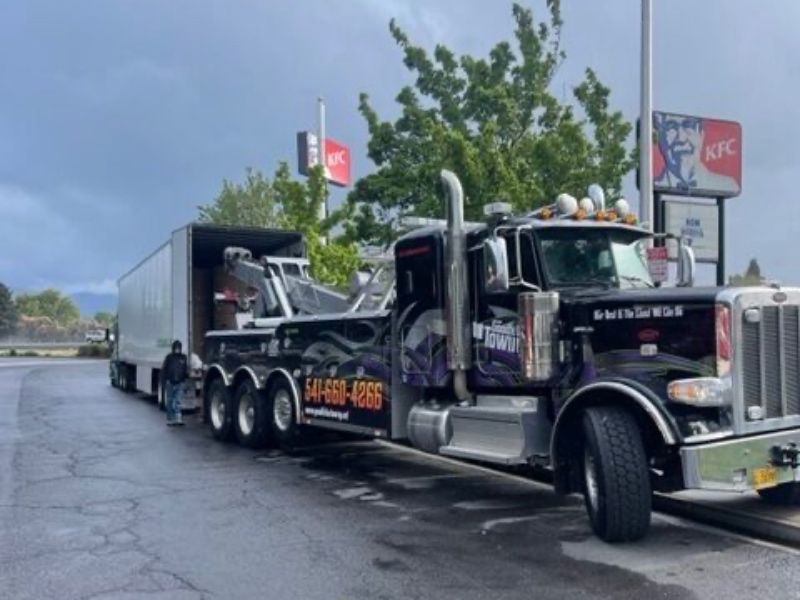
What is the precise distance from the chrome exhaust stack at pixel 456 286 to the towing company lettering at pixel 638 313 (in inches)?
67.0

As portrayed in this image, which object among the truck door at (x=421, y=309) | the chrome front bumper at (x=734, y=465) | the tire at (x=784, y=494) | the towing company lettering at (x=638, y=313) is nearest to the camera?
the chrome front bumper at (x=734, y=465)

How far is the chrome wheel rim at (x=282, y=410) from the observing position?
12.7 metres

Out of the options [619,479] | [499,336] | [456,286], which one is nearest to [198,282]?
[456,286]

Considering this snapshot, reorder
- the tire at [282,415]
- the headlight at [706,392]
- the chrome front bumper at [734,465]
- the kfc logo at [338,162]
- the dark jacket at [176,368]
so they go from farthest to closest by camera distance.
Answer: the kfc logo at [338,162], the dark jacket at [176,368], the tire at [282,415], the headlight at [706,392], the chrome front bumper at [734,465]

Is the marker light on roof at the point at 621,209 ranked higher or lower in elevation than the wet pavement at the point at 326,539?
higher

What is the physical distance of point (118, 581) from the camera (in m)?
6.42

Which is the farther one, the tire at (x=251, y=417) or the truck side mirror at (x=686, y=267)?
the tire at (x=251, y=417)

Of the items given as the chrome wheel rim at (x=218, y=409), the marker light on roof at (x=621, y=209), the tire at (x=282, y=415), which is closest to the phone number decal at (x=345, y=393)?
the tire at (x=282, y=415)

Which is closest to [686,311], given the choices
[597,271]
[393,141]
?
[597,271]

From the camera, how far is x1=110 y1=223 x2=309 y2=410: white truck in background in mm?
17109

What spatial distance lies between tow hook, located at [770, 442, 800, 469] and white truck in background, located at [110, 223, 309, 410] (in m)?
10.1

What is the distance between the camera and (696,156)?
1792cm

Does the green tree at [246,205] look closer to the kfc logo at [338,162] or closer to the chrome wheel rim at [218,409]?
the kfc logo at [338,162]

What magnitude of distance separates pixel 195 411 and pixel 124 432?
3417 millimetres
